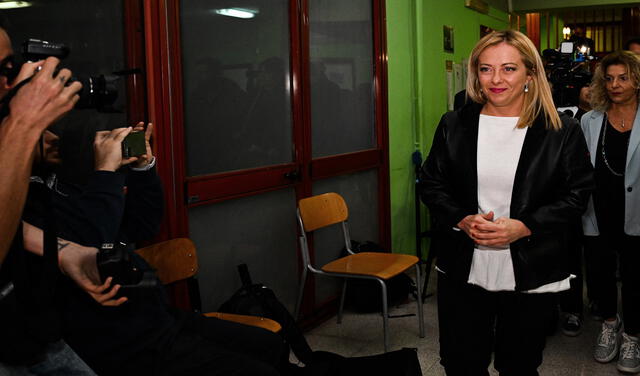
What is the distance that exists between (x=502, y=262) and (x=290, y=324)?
99cm

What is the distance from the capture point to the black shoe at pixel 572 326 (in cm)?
348

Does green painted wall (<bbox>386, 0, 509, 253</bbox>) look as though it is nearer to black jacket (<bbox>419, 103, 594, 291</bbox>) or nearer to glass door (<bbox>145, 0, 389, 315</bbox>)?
glass door (<bbox>145, 0, 389, 315</bbox>)

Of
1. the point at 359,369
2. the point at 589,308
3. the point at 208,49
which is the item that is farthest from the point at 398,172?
the point at 359,369

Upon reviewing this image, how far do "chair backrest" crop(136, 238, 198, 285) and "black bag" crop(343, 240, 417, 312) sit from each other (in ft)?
5.03

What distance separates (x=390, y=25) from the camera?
463 cm

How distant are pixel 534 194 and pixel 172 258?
1.34 meters

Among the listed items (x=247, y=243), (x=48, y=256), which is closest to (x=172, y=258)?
(x=247, y=243)

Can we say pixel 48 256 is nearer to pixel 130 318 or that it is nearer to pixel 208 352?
pixel 130 318

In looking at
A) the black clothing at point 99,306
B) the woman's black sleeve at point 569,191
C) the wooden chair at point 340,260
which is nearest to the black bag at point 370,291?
the wooden chair at point 340,260

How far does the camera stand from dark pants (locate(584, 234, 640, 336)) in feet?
9.62

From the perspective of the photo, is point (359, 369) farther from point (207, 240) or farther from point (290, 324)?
point (207, 240)


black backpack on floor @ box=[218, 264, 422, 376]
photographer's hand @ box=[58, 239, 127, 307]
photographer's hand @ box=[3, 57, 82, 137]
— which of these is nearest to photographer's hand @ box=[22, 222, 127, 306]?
photographer's hand @ box=[58, 239, 127, 307]

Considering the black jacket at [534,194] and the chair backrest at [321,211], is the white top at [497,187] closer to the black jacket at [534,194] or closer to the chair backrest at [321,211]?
the black jacket at [534,194]

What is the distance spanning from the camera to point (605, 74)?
3.05 meters
